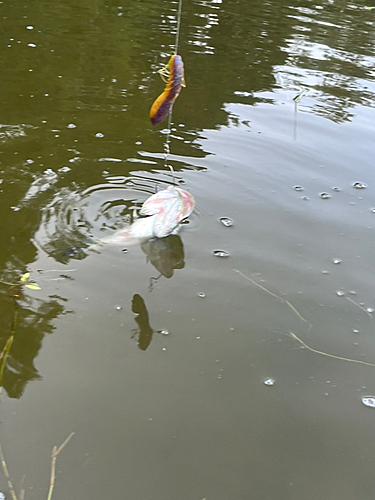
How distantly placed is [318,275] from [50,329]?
159cm

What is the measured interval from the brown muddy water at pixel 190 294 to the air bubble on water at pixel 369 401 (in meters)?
0.03

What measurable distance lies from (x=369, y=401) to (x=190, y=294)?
1.05 metres

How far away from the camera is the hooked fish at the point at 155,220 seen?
289cm

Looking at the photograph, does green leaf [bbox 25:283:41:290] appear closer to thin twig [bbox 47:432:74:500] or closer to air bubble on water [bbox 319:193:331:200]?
thin twig [bbox 47:432:74:500]

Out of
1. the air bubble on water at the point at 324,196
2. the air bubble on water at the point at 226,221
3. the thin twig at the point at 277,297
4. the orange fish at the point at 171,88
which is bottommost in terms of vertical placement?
the thin twig at the point at 277,297

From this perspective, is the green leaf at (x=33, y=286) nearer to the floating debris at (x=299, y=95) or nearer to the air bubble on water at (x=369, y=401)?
the air bubble on water at (x=369, y=401)

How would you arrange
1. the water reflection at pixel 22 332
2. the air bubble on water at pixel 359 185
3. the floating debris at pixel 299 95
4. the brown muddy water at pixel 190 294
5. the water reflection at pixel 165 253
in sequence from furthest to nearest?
the floating debris at pixel 299 95, the air bubble on water at pixel 359 185, the water reflection at pixel 165 253, the water reflection at pixel 22 332, the brown muddy water at pixel 190 294

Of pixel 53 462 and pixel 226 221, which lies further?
pixel 226 221

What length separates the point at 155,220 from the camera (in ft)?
9.56

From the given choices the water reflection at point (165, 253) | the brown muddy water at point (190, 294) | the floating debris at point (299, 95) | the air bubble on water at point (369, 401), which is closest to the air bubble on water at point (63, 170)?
the brown muddy water at point (190, 294)

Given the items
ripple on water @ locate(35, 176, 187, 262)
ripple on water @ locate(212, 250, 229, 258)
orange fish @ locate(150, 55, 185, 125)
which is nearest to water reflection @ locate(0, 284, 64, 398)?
ripple on water @ locate(35, 176, 187, 262)

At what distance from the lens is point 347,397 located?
212 centimetres

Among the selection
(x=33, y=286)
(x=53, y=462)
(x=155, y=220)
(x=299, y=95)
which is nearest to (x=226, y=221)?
(x=155, y=220)

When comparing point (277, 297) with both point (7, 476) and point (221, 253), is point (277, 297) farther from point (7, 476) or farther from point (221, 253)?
point (7, 476)
